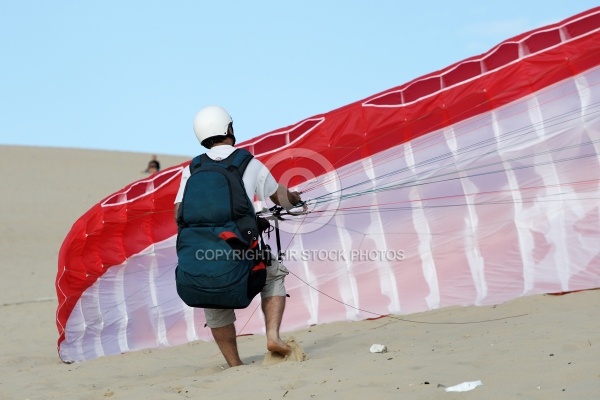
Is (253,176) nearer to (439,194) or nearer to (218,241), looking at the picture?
(218,241)

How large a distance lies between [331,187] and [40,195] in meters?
20.9

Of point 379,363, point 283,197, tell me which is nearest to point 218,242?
point 283,197

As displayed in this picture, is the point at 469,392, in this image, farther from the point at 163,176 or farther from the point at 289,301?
the point at 163,176

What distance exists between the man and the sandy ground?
0.22 m

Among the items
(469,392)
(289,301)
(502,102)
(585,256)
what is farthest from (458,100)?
(469,392)

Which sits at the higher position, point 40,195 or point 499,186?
point 40,195

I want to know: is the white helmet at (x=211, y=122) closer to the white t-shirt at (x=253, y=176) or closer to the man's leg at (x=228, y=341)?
the white t-shirt at (x=253, y=176)

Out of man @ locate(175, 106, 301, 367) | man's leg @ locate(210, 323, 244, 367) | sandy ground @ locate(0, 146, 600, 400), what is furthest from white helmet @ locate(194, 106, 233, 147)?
sandy ground @ locate(0, 146, 600, 400)

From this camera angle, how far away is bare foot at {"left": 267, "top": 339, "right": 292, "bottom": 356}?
5066 mm

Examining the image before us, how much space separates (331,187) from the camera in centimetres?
677

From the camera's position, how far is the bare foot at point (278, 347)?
507 centimetres

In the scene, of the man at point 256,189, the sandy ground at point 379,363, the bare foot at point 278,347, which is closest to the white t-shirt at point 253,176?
the man at point 256,189

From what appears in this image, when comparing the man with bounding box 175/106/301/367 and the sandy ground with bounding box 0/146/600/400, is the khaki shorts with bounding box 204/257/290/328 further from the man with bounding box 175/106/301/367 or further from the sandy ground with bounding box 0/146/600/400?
the sandy ground with bounding box 0/146/600/400

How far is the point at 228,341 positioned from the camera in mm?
5395
